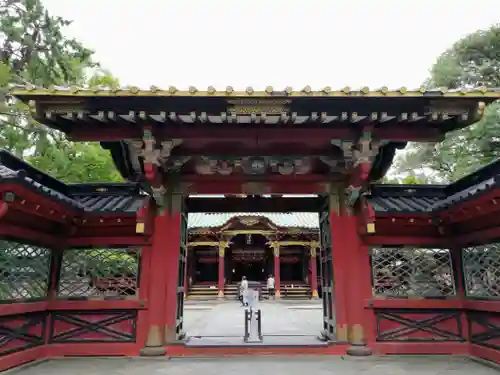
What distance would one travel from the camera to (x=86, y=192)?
27.0ft

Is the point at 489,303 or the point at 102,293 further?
the point at 102,293

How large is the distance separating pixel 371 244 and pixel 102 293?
Answer: 5.46 metres

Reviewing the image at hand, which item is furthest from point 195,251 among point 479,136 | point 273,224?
point 479,136

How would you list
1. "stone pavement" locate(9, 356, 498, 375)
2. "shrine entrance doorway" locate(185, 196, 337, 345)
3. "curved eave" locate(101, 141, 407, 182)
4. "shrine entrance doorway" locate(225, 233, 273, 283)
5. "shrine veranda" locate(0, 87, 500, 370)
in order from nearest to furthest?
"stone pavement" locate(9, 356, 498, 375), "shrine veranda" locate(0, 87, 500, 370), "curved eave" locate(101, 141, 407, 182), "shrine entrance doorway" locate(185, 196, 337, 345), "shrine entrance doorway" locate(225, 233, 273, 283)

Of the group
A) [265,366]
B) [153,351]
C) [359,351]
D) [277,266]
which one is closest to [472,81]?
[359,351]

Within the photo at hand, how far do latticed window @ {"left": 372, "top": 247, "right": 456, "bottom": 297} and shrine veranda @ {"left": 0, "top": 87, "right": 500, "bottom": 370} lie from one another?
25mm

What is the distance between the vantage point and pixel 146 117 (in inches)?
236

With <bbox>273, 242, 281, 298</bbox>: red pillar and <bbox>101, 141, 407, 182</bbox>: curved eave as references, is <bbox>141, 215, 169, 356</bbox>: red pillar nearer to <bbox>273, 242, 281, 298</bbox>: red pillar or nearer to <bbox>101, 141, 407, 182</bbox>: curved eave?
<bbox>101, 141, 407, 182</bbox>: curved eave

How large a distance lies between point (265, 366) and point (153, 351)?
2128 mm

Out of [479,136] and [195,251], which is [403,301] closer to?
[479,136]

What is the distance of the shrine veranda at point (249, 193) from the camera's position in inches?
235

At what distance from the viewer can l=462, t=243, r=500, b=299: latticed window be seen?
20.9 feet

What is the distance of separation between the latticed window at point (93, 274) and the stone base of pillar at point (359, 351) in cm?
424

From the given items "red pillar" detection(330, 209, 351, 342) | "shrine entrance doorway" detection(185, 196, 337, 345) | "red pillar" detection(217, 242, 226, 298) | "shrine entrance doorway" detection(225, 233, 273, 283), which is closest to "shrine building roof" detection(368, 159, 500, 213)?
"red pillar" detection(330, 209, 351, 342)
